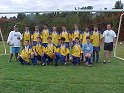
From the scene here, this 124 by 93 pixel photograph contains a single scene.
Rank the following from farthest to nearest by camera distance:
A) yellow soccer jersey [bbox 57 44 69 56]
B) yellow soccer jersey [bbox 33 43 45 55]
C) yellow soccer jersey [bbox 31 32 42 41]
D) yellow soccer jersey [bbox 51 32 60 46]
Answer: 1. yellow soccer jersey [bbox 31 32 42 41]
2. yellow soccer jersey [bbox 51 32 60 46]
3. yellow soccer jersey [bbox 33 43 45 55]
4. yellow soccer jersey [bbox 57 44 69 56]

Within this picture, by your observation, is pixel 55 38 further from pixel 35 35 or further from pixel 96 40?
pixel 96 40

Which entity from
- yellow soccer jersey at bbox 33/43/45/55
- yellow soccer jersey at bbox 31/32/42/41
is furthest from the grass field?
yellow soccer jersey at bbox 31/32/42/41

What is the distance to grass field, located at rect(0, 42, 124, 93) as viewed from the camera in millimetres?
7613

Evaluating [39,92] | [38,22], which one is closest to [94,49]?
[39,92]

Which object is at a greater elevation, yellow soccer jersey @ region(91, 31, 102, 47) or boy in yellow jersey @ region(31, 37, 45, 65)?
yellow soccer jersey @ region(91, 31, 102, 47)

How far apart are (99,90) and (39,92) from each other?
54.9 inches

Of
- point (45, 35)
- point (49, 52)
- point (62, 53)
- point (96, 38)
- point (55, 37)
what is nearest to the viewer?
point (62, 53)

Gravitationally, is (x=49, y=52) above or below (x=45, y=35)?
below

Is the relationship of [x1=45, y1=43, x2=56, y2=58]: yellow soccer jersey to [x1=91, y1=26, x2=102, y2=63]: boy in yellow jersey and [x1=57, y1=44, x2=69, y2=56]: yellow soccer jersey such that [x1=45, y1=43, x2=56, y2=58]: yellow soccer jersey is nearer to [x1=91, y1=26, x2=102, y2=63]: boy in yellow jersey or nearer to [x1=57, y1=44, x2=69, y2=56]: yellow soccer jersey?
[x1=57, y1=44, x2=69, y2=56]: yellow soccer jersey

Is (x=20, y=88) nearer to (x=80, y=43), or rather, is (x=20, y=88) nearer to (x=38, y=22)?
(x=80, y=43)

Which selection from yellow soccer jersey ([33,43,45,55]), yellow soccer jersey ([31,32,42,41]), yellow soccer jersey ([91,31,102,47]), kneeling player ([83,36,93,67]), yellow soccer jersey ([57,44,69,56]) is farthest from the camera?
yellow soccer jersey ([31,32,42,41])

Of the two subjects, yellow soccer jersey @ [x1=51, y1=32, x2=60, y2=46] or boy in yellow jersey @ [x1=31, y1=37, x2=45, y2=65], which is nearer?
boy in yellow jersey @ [x1=31, y1=37, x2=45, y2=65]

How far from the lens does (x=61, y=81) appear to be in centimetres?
857

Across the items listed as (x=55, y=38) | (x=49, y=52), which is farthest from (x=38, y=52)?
(x=55, y=38)
